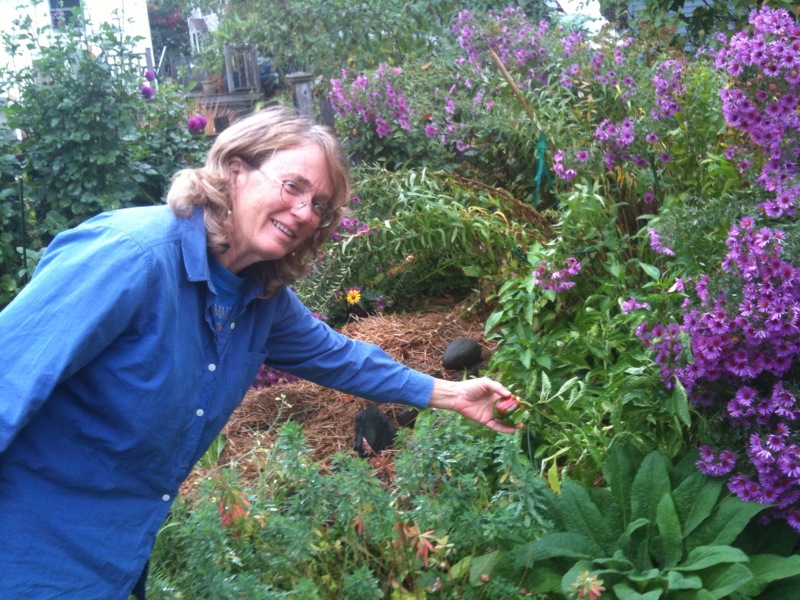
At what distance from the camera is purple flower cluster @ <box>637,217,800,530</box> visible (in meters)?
2.23

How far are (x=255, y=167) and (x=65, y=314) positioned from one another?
62 cm

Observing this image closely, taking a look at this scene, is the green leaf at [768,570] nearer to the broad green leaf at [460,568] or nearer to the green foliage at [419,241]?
the broad green leaf at [460,568]

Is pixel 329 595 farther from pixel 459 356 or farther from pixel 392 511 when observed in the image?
pixel 459 356

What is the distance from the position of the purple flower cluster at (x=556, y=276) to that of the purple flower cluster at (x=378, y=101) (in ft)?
6.34

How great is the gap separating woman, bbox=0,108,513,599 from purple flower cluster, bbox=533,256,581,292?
1.25 metres

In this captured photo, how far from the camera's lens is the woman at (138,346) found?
1.68 metres

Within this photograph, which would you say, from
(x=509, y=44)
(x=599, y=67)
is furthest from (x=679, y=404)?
(x=509, y=44)

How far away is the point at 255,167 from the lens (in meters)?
2.09

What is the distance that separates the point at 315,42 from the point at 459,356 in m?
5.07

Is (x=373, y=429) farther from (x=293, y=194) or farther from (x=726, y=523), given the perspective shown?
(x=293, y=194)

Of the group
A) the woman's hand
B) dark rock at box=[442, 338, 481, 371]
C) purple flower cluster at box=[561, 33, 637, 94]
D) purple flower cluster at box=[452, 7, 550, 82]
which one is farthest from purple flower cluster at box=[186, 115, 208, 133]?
the woman's hand

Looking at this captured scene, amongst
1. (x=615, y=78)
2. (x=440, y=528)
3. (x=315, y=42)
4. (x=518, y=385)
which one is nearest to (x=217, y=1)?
(x=315, y=42)

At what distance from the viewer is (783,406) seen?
7.50 feet

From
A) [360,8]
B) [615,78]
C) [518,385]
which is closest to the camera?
[518,385]
